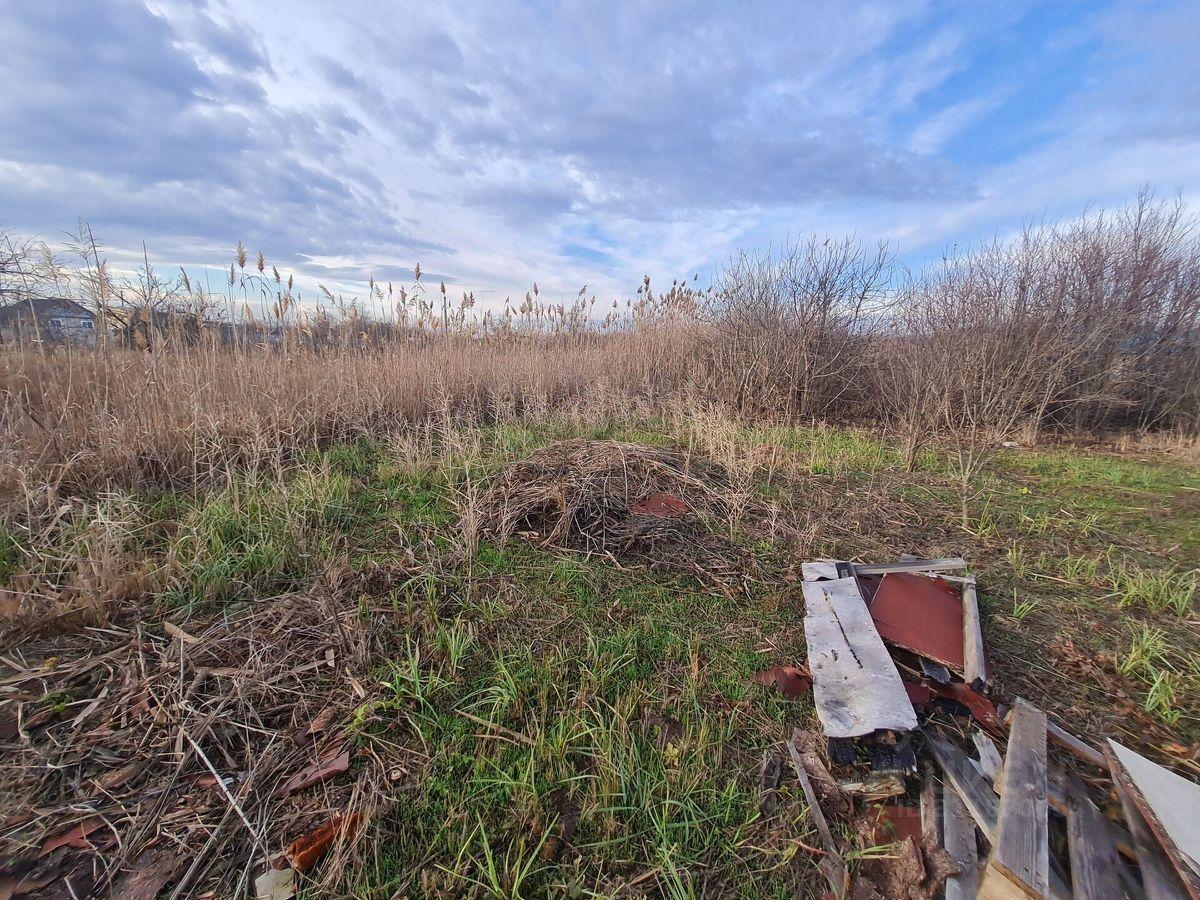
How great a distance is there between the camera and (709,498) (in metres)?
3.59

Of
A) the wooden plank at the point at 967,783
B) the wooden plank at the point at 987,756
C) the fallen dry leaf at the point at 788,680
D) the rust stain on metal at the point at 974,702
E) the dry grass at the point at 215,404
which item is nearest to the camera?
the wooden plank at the point at 967,783

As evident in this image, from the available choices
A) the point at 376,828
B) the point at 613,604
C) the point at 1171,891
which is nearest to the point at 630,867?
the point at 376,828

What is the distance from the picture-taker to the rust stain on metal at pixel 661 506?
332 centimetres

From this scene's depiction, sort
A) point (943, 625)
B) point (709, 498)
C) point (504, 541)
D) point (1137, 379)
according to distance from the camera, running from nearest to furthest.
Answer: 1. point (943, 625)
2. point (504, 541)
3. point (709, 498)
4. point (1137, 379)

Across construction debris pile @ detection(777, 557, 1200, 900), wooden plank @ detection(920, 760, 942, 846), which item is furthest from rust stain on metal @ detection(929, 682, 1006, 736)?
wooden plank @ detection(920, 760, 942, 846)

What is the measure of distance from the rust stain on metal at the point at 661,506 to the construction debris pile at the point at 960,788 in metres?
1.33

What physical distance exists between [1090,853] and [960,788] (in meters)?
0.28

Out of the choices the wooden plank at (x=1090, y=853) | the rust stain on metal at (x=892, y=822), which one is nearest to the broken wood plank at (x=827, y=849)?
the rust stain on metal at (x=892, y=822)

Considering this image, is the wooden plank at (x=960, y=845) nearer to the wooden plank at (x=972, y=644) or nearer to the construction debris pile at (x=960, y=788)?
the construction debris pile at (x=960, y=788)

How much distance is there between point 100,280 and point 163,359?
0.69 meters

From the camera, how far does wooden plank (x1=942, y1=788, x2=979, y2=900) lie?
1.20 m

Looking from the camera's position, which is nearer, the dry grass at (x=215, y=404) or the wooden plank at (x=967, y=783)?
the wooden plank at (x=967, y=783)

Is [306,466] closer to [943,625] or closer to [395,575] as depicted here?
[395,575]

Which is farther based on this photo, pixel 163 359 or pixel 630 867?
pixel 163 359
